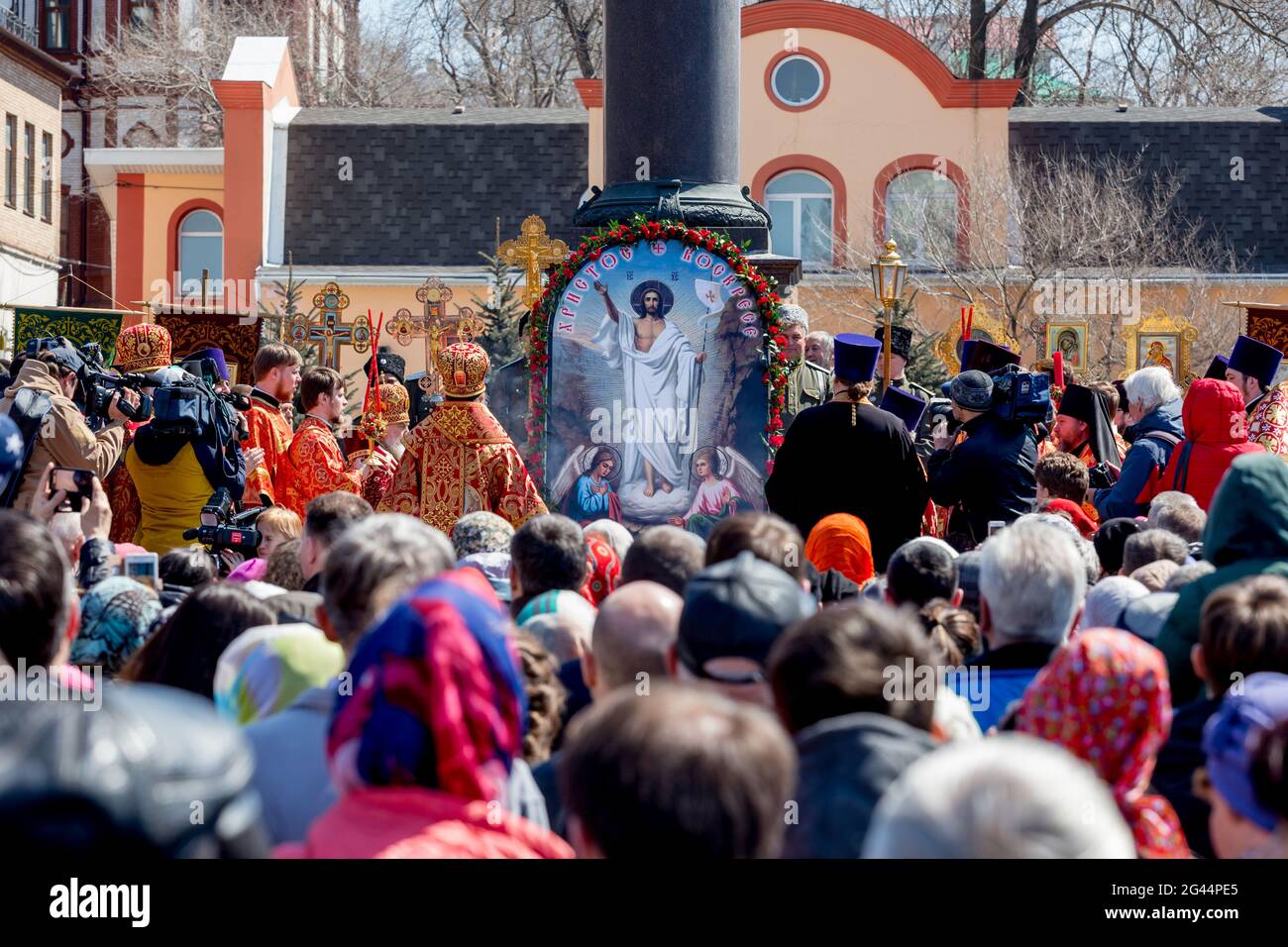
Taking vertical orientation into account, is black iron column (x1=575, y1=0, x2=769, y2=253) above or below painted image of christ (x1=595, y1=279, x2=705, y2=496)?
above

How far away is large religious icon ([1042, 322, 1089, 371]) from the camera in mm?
26312

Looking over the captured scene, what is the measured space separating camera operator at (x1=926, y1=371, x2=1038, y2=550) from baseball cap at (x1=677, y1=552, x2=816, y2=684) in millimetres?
4832

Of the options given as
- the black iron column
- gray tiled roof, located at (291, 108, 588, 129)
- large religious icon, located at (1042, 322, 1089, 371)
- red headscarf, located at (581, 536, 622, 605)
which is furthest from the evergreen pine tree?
red headscarf, located at (581, 536, 622, 605)

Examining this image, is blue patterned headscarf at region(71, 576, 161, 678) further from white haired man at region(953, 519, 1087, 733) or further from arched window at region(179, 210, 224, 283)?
arched window at region(179, 210, 224, 283)

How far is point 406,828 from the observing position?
9.20 ft

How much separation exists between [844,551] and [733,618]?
348cm

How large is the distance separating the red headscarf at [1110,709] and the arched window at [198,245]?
1180 inches

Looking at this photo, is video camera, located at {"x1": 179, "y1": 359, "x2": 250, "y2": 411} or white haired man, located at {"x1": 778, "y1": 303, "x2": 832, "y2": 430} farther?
white haired man, located at {"x1": 778, "y1": 303, "x2": 832, "y2": 430}

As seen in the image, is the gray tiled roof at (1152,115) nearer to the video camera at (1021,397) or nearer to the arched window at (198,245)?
the arched window at (198,245)

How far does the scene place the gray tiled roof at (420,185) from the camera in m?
29.2

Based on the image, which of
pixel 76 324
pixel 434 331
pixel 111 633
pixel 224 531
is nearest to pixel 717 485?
pixel 224 531

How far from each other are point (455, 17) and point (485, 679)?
40300 millimetres

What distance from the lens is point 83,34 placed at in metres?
47.6

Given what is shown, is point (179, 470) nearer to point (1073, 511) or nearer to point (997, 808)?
point (1073, 511)
